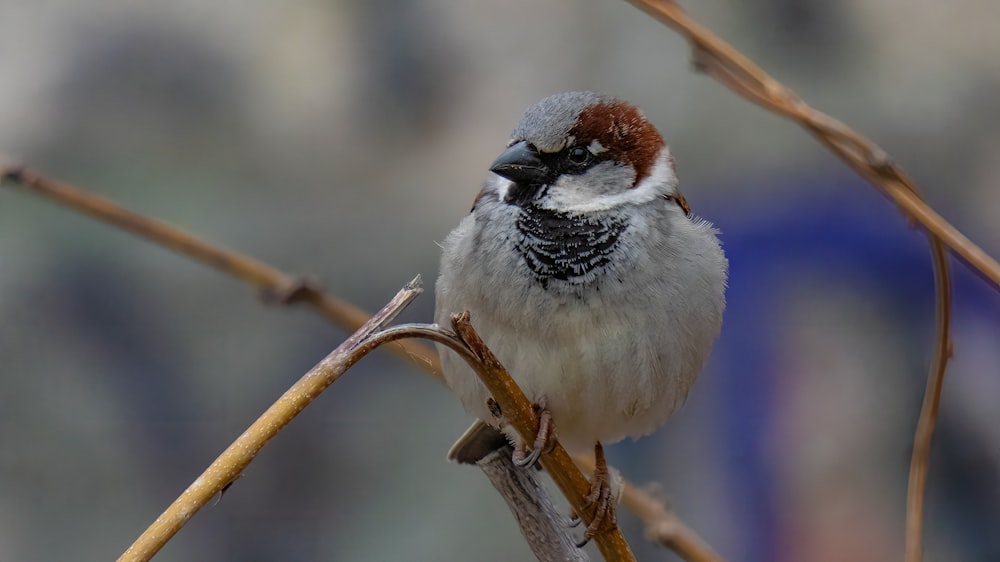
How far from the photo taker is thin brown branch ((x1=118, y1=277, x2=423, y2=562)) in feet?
1.39

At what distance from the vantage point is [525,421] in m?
0.59

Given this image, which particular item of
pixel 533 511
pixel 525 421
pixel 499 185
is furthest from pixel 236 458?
pixel 499 185

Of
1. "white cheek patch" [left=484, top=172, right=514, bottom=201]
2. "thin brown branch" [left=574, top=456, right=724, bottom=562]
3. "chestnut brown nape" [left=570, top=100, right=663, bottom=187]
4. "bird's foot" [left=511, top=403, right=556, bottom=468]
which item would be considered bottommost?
"thin brown branch" [left=574, top=456, right=724, bottom=562]

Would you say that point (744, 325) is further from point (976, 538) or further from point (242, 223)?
point (242, 223)

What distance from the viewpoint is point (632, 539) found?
1426 millimetres

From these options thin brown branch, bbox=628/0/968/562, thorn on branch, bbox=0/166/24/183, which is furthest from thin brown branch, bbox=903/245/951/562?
thorn on branch, bbox=0/166/24/183

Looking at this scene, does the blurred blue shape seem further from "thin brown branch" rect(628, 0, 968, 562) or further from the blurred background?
"thin brown branch" rect(628, 0, 968, 562)

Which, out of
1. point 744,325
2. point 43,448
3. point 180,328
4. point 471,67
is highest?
point 471,67

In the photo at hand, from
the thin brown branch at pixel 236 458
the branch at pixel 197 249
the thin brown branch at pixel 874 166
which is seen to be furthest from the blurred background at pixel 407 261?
the thin brown branch at pixel 236 458

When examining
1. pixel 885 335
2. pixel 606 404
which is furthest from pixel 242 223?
pixel 885 335

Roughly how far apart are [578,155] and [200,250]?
0.33 meters

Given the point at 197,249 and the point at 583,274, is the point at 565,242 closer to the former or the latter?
the point at 583,274

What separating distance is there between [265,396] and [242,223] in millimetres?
264

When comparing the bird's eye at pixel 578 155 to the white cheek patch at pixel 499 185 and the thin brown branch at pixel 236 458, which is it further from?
the thin brown branch at pixel 236 458
